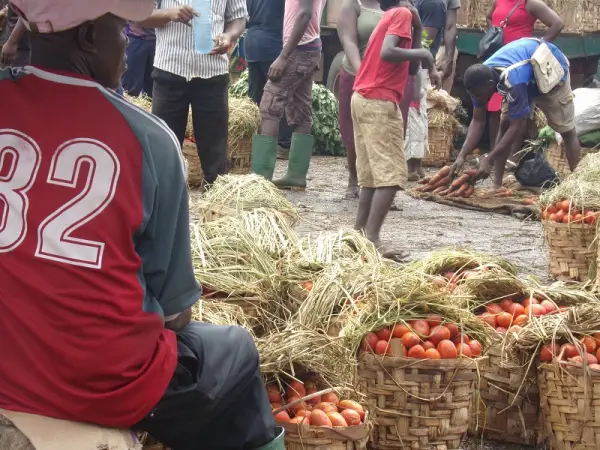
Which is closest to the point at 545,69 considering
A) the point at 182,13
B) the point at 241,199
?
the point at 182,13

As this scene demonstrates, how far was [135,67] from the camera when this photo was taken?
9891mm

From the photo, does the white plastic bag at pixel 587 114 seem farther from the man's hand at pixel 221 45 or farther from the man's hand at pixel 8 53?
the man's hand at pixel 8 53

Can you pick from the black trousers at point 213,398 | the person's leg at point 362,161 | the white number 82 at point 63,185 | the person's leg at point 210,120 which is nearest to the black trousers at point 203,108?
the person's leg at point 210,120

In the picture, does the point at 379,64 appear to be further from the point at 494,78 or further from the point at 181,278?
the point at 181,278

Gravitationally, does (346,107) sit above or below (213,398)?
above

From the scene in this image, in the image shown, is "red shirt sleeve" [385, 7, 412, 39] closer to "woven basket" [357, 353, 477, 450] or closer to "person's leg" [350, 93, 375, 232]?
"person's leg" [350, 93, 375, 232]

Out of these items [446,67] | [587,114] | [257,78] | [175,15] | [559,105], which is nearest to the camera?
[175,15]

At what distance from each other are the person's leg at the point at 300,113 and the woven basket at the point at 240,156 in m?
0.64

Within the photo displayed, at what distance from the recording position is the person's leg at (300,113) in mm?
9164

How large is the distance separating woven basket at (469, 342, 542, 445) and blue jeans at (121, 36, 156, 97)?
6.15 m

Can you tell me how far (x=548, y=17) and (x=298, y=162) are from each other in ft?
9.56

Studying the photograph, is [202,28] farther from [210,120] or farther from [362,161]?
[362,161]

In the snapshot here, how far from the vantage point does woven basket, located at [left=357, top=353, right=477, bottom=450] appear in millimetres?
3680

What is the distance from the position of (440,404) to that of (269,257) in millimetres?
1499
